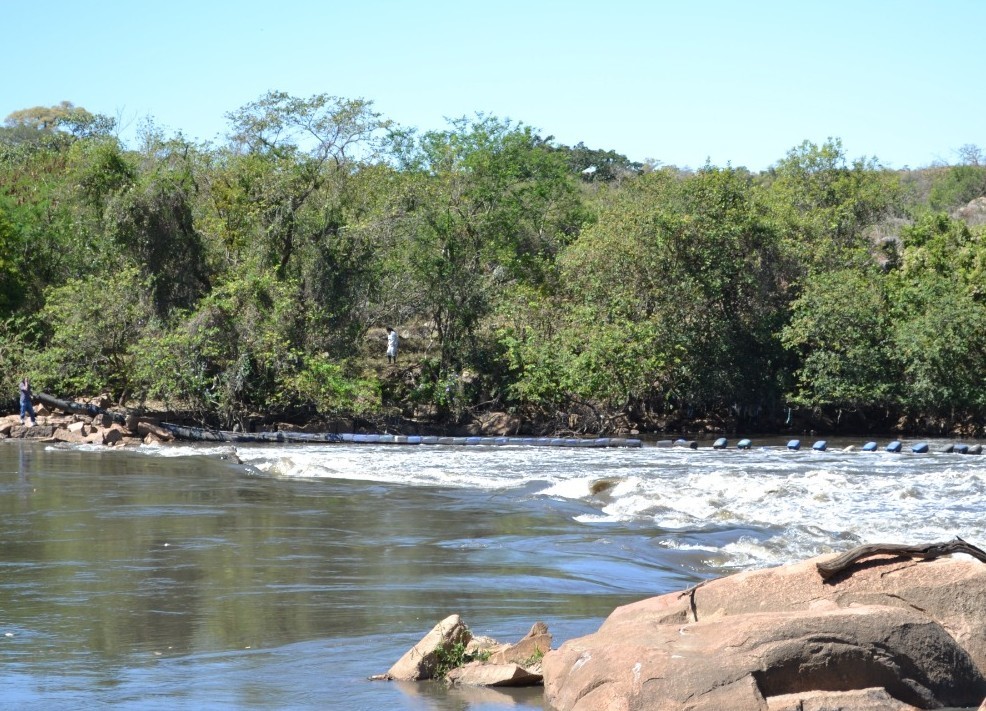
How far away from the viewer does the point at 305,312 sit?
32031 millimetres

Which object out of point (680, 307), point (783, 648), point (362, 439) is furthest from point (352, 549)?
point (680, 307)

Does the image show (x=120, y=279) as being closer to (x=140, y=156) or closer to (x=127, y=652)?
(x=140, y=156)

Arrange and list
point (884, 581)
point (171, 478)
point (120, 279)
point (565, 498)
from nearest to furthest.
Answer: point (884, 581) → point (565, 498) → point (171, 478) → point (120, 279)

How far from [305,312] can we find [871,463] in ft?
53.0

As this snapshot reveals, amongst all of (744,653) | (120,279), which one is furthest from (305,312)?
(744,653)

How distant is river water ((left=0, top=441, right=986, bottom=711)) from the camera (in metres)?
7.30

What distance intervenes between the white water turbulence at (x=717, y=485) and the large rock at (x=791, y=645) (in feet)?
15.1

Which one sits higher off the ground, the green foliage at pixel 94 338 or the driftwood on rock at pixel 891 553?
the green foliage at pixel 94 338

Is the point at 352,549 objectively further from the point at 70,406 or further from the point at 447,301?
the point at 447,301

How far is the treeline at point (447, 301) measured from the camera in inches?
1204

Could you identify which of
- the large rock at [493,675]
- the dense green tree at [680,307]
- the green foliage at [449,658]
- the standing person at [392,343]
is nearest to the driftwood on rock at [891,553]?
the large rock at [493,675]

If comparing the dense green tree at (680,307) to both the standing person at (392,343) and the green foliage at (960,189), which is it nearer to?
the standing person at (392,343)

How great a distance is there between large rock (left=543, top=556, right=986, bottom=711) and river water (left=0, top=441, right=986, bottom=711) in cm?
71

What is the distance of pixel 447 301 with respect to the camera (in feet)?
111
